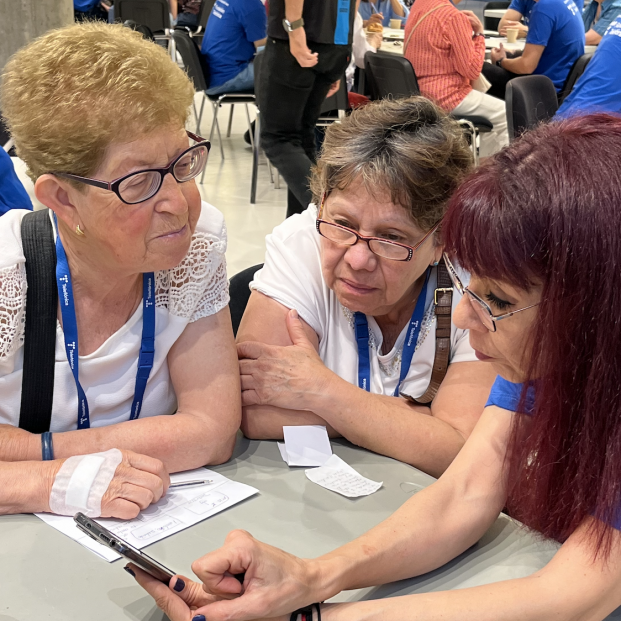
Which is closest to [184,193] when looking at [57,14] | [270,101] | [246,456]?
[246,456]

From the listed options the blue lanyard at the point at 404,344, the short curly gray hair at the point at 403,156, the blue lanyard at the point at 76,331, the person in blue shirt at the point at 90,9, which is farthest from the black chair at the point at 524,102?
the person in blue shirt at the point at 90,9

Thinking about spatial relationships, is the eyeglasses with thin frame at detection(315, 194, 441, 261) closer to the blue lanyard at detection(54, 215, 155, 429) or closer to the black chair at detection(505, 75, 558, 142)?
the blue lanyard at detection(54, 215, 155, 429)

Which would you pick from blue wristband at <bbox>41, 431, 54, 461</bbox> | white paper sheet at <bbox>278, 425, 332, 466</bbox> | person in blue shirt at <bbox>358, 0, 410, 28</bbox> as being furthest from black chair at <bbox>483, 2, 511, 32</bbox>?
blue wristband at <bbox>41, 431, 54, 461</bbox>

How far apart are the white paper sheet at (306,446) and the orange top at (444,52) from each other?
13.8ft

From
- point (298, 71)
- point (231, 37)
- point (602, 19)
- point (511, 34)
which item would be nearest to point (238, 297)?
point (298, 71)

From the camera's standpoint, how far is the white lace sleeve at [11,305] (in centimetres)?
141

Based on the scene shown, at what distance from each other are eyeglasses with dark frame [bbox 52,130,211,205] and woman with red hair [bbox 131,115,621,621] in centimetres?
59

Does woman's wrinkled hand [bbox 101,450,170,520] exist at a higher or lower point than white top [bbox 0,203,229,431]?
lower

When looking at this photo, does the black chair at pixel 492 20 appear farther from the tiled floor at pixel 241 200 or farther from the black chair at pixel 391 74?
the black chair at pixel 391 74

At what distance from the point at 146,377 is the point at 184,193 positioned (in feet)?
1.41

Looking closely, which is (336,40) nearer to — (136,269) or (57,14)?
(57,14)

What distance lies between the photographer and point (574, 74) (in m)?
6.46

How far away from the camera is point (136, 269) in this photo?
1488mm

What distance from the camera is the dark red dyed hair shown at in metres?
0.97
